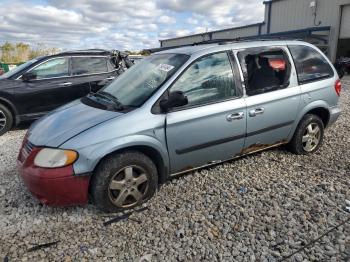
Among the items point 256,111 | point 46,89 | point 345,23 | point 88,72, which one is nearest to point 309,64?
point 256,111

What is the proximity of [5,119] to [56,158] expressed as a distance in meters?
4.53

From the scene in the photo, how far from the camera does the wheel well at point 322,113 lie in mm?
4977

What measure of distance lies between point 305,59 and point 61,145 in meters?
3.58

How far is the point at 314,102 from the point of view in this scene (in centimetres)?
481

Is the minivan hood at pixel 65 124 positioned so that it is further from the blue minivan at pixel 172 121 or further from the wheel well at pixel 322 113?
the wheel well at pixel 322 113

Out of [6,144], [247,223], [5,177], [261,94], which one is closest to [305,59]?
[261,94]

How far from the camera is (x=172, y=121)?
12.0ft

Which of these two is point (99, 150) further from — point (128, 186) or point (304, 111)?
point (304, 111)

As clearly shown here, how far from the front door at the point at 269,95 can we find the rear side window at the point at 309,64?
0.14m

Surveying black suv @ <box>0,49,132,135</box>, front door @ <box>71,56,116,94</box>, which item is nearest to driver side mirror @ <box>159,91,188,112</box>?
black suv @ <box>0,49,132,135</box>

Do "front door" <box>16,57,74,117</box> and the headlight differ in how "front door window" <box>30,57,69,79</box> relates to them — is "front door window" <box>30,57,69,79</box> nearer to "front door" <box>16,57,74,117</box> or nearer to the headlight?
"front door" <box>16,57,74,117</box>

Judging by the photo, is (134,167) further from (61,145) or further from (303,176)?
(303,176)

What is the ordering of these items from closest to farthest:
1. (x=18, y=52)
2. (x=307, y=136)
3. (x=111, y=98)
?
(x=111, y=98)
(x=307, y=136)
(x=18, y=52)

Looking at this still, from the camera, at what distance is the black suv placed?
23.3 ft
